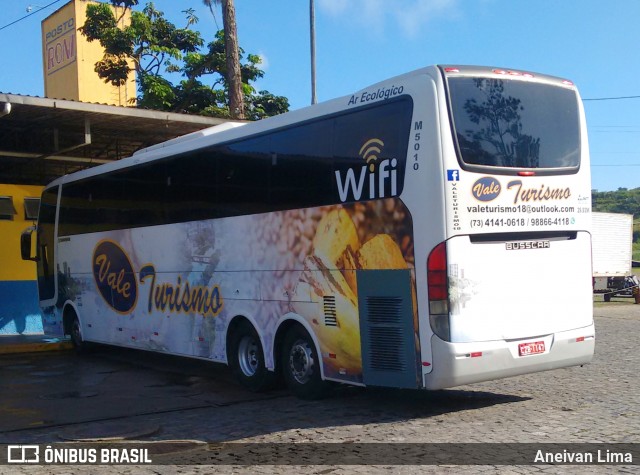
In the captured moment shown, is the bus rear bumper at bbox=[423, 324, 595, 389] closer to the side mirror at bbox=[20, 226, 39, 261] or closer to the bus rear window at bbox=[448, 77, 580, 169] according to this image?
the bus rear window at bbox=[448, 77, 580, 169]

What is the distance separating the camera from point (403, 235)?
27.8 ft

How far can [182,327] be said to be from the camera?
40.8 feet

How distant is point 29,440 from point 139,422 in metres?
1.31

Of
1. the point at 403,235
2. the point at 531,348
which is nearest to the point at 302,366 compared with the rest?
the point at 403,235

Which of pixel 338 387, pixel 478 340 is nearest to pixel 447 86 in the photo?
pixel 478 340

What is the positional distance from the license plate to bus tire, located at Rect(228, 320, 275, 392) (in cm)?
358

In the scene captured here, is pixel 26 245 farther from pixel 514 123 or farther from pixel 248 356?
pixel 514 123

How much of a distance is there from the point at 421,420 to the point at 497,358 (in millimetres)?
1105

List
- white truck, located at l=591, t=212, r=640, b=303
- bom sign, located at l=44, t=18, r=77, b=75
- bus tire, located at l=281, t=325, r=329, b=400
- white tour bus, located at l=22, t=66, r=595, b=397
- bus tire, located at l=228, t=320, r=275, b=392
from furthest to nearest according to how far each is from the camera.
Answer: bom sign, located at l=44, t=18, r=77, b=75 < white truck, located at l=591, t=212, r=640, b=303 < bus tire, located at l=228, t=320, r=275, b=392 < bus tire, located at l=281, t=325, r=329, b=400 < white tour bus, located at l=22, t=66, r=595, b=397

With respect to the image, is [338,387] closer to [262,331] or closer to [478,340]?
[262,331]

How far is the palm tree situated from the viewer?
22.0 meters

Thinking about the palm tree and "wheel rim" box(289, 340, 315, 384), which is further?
the palm tree

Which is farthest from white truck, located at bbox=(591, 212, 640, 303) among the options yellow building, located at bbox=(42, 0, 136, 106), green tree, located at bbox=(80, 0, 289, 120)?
yellow building, located at bbox=(42, 0, 136, 106)

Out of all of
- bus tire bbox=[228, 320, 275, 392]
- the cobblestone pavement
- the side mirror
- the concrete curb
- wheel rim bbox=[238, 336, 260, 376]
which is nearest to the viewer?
the cobblestone pavement
